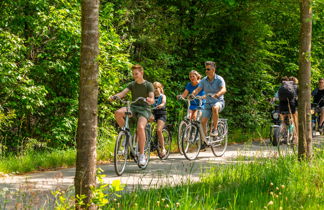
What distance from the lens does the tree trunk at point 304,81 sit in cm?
837

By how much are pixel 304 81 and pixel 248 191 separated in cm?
281

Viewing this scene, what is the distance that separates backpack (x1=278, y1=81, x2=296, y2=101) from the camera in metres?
14.1

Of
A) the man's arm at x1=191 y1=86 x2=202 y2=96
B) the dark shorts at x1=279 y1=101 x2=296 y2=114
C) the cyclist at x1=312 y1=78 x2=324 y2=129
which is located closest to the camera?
the man's arm at x1=191 y1=86 x2=202 y2=96

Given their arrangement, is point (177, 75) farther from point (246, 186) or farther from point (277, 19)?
point (246, 186)

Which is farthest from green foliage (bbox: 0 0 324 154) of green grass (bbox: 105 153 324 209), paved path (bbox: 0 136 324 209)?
green grass (bbox: 105 153 324 209)

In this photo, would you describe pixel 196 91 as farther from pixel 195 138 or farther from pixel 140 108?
pixel 140 108

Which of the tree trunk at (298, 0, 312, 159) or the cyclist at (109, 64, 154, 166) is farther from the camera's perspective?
the cyclist at (109, 64, 154, 166)

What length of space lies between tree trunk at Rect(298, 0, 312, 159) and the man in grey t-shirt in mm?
3365

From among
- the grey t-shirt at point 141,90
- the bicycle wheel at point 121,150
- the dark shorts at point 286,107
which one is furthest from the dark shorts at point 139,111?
the dark shorts at point 286,107

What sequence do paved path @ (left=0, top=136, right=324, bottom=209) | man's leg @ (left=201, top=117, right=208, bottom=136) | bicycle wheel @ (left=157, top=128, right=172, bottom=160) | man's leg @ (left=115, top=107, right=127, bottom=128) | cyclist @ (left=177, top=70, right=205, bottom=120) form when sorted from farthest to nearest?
cyclist @ (left=177, top=70, right=205, bottom=120) < man's leg @ (left=201, top=117, right=208, bottom=136) < bicycle wheel @ (left=157, top=128, right=172, bottom=160) < man's leg @ (left=115, top=107, right=127, bottom=128) < paved path @ (left=0, top=136, right=324, bottom=209)

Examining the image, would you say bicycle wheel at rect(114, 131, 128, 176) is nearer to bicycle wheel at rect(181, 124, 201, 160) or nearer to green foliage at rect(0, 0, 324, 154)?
bicycle wheel at rect(181, 124, 201, 160)

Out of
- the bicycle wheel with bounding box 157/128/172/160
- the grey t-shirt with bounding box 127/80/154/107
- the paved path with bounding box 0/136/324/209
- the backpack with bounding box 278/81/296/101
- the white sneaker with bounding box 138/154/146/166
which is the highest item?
the backpack with bounding box 278/81/296/101

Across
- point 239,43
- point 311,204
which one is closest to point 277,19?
point 239,43

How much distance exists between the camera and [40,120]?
46.7 ft
